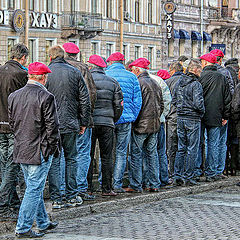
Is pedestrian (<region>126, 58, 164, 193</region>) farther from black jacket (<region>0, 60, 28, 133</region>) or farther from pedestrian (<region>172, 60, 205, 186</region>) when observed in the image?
black jacket (<region>0, 60, 28, 133</region>)

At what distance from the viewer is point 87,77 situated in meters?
12.2

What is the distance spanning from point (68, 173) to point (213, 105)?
13.8 feet

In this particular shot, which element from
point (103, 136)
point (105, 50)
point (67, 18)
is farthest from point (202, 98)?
point (105, 50)

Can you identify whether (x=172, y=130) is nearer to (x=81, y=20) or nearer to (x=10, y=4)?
(x=10, y=4)

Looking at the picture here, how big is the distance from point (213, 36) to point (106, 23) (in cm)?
1849

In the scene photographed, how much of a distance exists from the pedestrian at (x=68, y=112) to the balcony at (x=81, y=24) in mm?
38335

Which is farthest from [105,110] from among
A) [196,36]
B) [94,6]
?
[196,36]

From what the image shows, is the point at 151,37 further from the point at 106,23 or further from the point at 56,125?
the point at 56,125

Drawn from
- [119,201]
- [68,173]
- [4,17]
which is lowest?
[119,201]

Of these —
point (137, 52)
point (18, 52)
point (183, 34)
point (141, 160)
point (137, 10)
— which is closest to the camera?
point (18, 52)

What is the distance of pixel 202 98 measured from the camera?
14.3 m

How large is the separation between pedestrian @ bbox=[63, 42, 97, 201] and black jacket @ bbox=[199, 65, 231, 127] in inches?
129

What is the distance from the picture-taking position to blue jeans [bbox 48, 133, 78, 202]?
37.2 ft

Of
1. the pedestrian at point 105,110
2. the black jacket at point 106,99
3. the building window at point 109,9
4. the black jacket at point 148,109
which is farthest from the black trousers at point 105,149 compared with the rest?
the building window at point 109,9
